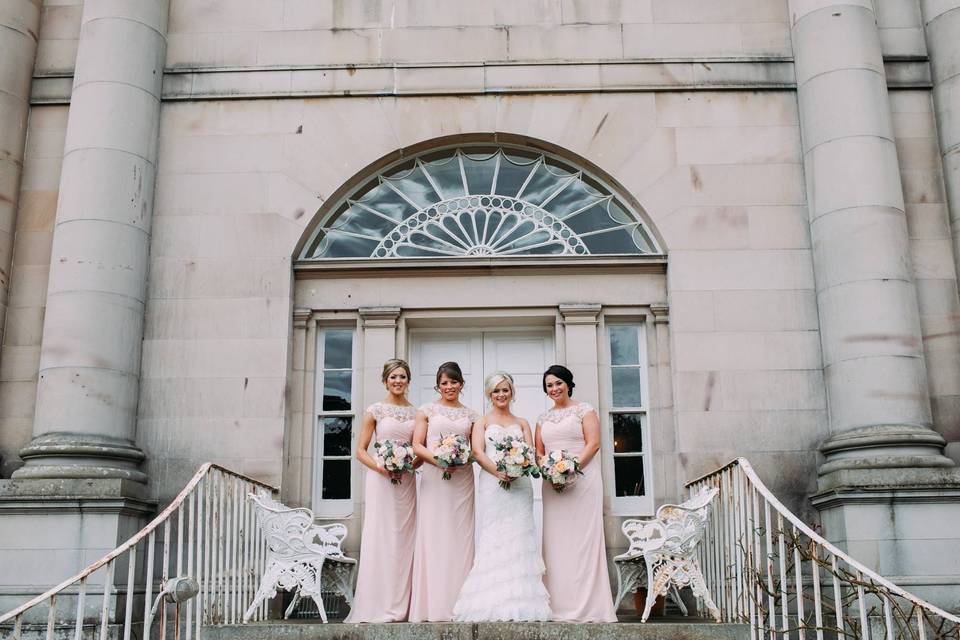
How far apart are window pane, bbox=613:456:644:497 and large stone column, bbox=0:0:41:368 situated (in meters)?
6.14

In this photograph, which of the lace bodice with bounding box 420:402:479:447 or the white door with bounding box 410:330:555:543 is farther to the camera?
the white door with bounding box 410:330:555:543

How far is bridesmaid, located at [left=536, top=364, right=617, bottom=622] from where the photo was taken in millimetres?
7512

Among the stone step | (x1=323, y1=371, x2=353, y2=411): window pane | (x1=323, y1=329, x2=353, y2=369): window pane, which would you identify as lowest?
the stone step

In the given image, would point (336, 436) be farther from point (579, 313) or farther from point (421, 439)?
point (579, 313)

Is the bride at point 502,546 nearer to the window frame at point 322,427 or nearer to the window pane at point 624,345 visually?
the window frame at point 322,427

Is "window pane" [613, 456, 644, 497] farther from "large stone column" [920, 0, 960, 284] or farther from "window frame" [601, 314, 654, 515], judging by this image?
"large stone column" [920, 0, 960, 284]

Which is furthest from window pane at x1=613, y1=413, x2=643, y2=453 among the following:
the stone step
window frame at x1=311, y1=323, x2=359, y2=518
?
the stone step

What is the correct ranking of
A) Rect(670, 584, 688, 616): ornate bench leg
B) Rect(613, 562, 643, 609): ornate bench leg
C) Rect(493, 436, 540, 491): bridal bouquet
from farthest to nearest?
Rect(613, 562, 643, 609): ornate bench leg < Rect(670, 584, 688, 616): ornate bench leg < Rect(493, 436, 540, 491): bridal bouquet

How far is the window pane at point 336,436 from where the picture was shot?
972 cm

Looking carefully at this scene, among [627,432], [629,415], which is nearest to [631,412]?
[629,415]

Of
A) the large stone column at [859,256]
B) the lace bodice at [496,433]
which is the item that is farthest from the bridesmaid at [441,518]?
the large stone column at [859,256]

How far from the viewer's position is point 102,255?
9297 mm

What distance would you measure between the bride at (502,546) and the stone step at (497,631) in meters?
0.43

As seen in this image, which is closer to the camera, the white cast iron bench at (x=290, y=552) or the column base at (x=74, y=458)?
the white cast iron bench at (x=290, y=552)
